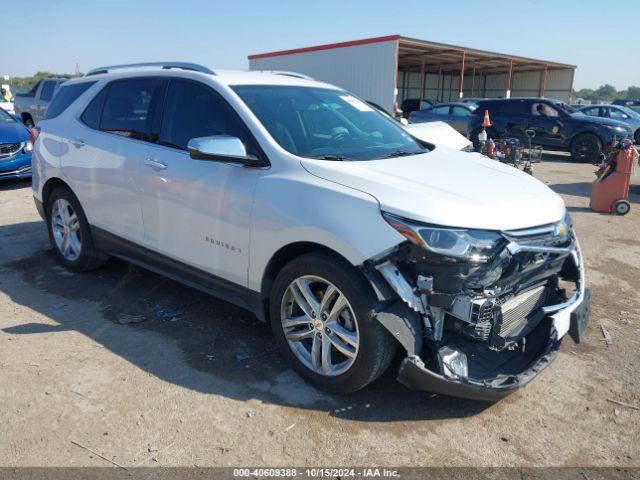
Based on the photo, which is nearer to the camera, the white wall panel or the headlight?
the headlight

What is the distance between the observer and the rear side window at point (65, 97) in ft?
16.4

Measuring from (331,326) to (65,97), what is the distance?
384cm

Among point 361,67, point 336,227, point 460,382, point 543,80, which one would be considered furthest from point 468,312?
point 543,80

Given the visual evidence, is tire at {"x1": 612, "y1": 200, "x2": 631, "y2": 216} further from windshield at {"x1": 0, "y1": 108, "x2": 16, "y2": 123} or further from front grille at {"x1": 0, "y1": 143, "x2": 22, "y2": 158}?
windshield at {"x1": 0, "y1": 108, "x2": 16, "y2": 123}

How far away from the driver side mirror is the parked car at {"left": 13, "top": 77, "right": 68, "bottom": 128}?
48.1 feet

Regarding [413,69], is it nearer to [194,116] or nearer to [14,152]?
[14,152]

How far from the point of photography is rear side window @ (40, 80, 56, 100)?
15.9 metres

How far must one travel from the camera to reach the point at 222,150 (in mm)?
3180

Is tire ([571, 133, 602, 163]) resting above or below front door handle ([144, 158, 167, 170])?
below

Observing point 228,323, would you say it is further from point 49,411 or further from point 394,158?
point 394,158

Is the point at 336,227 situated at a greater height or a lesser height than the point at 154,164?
lesser

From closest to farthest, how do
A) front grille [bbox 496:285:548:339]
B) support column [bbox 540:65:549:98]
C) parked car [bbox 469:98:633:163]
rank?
front grille [bbox 496:285:548:339] < parked car [bbox 469:98:633:163] < support column [bbox 540:65:549:98]

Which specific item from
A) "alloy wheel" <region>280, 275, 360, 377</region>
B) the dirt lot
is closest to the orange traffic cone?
the dirt lot

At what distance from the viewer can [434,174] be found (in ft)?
10.7
